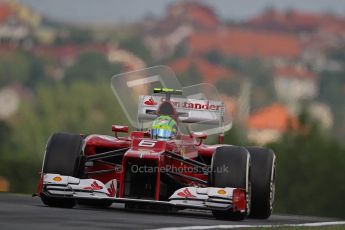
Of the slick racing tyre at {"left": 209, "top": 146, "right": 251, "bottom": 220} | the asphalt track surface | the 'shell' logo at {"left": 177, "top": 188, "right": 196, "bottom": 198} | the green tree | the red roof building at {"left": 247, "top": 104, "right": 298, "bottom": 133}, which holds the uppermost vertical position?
the slick racing tyre at {"left": 209, "top": 146, "right": 251, "bottom": 220}

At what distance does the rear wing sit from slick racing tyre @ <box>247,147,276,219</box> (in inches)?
86.4

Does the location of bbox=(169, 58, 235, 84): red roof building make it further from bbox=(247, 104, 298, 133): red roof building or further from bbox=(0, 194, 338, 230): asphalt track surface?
bbox=(0, 194, 338, 230): asphalt track surface

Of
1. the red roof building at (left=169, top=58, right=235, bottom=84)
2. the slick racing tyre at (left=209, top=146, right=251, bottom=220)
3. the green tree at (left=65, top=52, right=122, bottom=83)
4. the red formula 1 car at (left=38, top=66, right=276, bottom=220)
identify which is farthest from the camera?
the green tree at (left=65, top=52, right=122, bottom=83)

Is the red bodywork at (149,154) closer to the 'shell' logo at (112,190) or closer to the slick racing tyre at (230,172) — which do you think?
the 'shell' logo at (112,190)

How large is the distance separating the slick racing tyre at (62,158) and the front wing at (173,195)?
0.24 meters

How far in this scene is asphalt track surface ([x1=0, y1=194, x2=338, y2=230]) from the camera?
2088 centimetres

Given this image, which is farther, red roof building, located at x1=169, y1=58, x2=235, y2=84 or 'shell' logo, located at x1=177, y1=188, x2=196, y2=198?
red roof building, located at x1=169, y1=58, x2=235, y2=84

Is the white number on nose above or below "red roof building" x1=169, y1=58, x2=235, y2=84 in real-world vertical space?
above

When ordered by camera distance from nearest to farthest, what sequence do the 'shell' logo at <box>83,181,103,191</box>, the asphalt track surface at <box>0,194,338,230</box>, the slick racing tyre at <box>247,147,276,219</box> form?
the asphalt track surface at <box>0,194,338,230</box> < the 'shell' logo at <box>83,181,103,191</box> < the slick racing tyre at <box>247,147,276,219</box>

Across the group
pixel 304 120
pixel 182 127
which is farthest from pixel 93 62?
pixel 182 127

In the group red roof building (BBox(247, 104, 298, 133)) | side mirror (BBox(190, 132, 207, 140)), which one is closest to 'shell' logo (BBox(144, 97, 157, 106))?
side mirror (BBox(190, 132, 207, 140))

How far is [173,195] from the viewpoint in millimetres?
24828

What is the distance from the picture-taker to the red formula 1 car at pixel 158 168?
24.9 metres

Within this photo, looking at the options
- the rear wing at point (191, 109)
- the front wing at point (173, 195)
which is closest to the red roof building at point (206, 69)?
the rear wing at point (191, 109)
